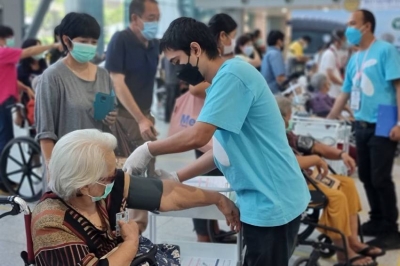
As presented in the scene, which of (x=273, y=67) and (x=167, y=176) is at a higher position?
(x=167, y=176)

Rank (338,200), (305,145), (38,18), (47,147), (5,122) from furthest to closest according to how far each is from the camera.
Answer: (38,18) < (5,122) < (305,145) < (338,200) < (47,147)

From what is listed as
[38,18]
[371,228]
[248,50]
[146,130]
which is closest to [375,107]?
[371,228]

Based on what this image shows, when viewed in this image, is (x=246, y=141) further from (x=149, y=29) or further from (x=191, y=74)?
(x=149, y=29)

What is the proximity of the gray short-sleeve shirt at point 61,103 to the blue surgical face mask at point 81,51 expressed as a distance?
0.23ft

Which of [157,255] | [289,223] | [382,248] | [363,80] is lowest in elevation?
[382,248]

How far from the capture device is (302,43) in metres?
10.6

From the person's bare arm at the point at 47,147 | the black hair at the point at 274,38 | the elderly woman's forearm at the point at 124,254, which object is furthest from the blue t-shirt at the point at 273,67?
the elderly woman's forearm at the point at 124,254

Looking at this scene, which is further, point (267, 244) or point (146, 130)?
point (146, 130)

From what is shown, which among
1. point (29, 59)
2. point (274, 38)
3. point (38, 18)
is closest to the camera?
point (29, 59)

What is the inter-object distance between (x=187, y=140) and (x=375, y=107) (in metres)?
2.00

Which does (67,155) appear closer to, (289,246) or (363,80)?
(289,246)

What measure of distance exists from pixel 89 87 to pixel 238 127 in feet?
3.53

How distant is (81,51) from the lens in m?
2.38


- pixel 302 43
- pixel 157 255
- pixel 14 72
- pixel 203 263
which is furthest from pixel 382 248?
pixel 302 43
